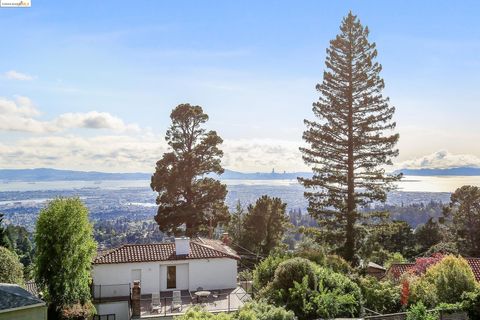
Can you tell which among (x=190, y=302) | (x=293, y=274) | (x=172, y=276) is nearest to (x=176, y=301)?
(x=190, y=302)

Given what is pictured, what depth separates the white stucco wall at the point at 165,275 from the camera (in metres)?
24.8

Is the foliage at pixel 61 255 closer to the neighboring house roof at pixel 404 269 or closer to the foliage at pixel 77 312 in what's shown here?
the foliage at pixel 77 312

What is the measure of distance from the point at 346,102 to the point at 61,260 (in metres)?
20.6

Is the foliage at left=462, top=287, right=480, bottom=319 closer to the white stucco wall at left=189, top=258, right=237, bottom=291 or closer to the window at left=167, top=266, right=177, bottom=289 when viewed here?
the white stucco wall at left=189, top=258, right=237, bottom=291

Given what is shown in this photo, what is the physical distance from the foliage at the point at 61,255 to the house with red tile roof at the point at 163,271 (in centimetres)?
334

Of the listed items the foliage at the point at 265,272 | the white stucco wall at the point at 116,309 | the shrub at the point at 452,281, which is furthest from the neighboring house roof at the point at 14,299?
the shrub at the point at 452,281

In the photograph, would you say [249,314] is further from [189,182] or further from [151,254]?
[189,182]

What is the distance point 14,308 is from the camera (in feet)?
56.9

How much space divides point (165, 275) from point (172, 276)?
38cm

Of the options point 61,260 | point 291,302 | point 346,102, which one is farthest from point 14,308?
point 346,102

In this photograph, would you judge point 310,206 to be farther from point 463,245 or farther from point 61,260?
point 463,245

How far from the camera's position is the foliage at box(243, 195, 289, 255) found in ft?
146

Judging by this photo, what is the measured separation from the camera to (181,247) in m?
26.5

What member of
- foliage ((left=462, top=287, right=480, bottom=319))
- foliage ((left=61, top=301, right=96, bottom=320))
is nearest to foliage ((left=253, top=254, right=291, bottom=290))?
foliage ((left=61, top=301, right=96, bottom=320))
